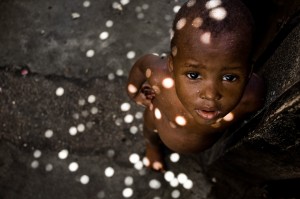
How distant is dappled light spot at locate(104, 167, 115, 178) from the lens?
3512 mm

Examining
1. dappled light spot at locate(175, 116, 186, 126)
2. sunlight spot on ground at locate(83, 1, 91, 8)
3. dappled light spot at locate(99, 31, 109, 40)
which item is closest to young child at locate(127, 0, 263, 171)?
dappled light spot at locate(175, 116, 186, 126)

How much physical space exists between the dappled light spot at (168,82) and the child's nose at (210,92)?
49cm

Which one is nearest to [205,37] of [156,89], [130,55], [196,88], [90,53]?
[196,88]

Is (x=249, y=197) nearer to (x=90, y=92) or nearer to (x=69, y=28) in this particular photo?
(x=90, y=92)

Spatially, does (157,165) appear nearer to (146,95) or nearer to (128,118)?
(128,118)

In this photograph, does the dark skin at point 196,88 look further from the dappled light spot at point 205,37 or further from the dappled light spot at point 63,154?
the dappled light spot at point 63,154

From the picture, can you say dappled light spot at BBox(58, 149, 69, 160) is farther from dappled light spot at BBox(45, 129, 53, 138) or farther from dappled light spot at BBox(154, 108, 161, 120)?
dappled light spot at BBox(154, 108, 161, 120)

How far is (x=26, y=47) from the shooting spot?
4133 mm

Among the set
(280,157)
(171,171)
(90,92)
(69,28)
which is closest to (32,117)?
(90,92)

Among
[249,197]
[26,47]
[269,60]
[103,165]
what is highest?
[269,60]

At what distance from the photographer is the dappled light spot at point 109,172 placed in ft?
11.5

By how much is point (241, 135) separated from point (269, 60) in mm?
650

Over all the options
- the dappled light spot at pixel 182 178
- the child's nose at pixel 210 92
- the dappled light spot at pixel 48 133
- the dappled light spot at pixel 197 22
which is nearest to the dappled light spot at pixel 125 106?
the dappled light spot at pixel 48 133

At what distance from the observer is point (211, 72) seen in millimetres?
1737
